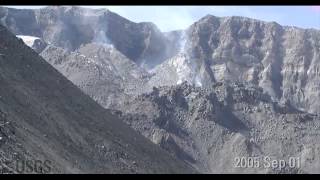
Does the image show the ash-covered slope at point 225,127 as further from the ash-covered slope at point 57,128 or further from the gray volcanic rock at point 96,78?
the ash-covered slope at point 57,128

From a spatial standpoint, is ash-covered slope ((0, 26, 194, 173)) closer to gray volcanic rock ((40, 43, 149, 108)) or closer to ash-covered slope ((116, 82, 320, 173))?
ash-covered slope ((116, 82, 320, 173))

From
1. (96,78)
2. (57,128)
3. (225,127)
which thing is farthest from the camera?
(96,78)

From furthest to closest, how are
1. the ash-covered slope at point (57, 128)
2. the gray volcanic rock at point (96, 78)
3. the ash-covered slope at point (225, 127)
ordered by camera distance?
the gray volcanic rock at point (96, 78), the ash-covered slope at point (225, 127), the ash-covered slope at point (57, 128)

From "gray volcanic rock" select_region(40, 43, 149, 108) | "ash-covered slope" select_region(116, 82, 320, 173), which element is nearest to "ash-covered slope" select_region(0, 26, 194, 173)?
"ash-covered slope" select_region(116, 82, 320, 173)

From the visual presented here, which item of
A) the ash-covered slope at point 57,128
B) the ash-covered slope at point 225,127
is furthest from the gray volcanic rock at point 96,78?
the ash-covered slope at point 57,128

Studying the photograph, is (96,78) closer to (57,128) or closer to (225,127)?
(225,127)

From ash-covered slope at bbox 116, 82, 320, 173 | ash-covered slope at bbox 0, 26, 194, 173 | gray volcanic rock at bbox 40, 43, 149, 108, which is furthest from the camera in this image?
gray volcanic rock at bbox 40, 43, 149, 108

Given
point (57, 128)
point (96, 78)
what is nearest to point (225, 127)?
point (96, 78)
